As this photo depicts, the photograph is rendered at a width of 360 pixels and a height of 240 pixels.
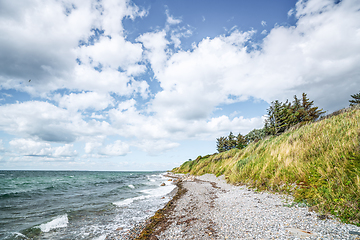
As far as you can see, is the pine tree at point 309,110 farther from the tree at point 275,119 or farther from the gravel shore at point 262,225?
the gravel shore at point 262,225

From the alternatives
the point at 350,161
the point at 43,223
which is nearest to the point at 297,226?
the point at 350,161

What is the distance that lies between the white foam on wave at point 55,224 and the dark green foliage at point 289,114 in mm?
50833

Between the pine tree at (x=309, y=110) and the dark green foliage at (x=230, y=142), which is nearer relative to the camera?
the pine tree at (x=309, y=110)

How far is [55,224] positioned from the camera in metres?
9.68

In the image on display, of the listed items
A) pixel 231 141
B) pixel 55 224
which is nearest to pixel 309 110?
pixel 231 141

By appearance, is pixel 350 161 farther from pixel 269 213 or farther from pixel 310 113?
pixel 310 113

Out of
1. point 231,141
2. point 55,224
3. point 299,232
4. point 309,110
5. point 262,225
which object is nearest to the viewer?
point 299,232

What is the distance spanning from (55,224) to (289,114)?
61189 mm

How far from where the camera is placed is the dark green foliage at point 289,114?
46.4 m

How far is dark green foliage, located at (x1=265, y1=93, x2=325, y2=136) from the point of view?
152 ft

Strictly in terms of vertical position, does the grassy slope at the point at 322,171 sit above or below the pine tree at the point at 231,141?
below

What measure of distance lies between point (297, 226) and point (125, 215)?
1028 cm

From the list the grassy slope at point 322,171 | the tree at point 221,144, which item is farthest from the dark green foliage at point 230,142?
the grassy slope at point 322,171

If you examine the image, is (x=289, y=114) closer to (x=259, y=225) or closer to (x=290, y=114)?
(x=290, y=114)
